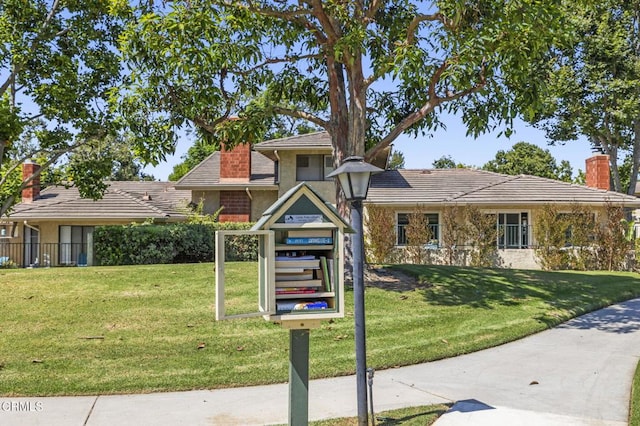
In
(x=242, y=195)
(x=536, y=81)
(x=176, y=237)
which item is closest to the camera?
(x=536, y=81)

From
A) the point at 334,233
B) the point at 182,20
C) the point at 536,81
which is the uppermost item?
the point at 182,20

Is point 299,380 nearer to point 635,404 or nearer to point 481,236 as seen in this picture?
point 635,404

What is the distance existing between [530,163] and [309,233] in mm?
51624

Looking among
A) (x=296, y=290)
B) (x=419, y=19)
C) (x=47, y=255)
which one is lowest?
(x=47, y=255)

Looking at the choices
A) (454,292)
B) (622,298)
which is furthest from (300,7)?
(622,298)

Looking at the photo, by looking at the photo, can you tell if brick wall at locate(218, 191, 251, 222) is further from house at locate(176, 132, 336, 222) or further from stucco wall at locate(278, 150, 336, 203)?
stucco wall at locate(278, 150, 336, 203)

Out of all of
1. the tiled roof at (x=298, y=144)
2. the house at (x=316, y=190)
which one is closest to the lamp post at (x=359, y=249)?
the house at (x=316, y=190)

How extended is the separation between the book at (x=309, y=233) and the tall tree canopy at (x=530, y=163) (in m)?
50.6

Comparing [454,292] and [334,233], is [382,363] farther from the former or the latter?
[454,292]

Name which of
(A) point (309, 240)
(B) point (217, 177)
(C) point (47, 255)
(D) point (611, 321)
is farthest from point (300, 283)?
(C) point (47, 255)

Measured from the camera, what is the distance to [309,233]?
4703 mm

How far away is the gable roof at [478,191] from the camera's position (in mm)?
22109

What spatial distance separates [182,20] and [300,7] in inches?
129

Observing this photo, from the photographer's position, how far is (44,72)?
48.5ft
